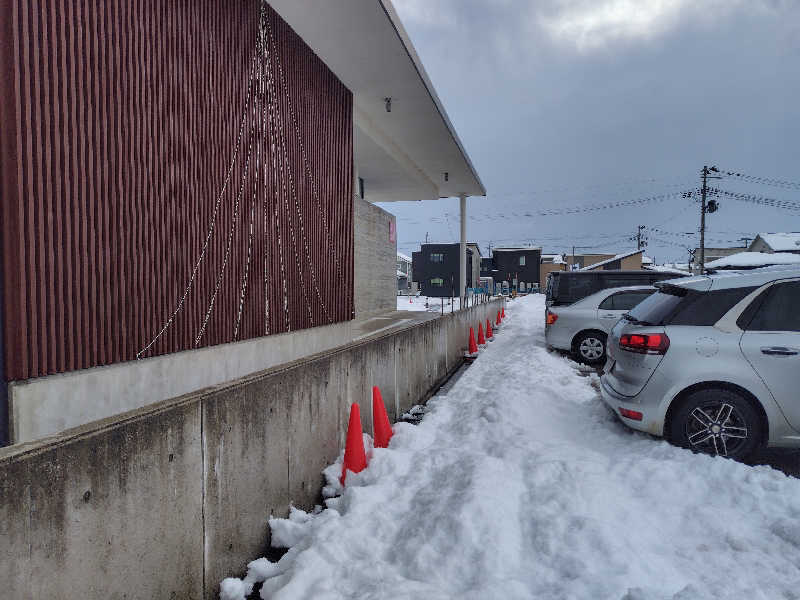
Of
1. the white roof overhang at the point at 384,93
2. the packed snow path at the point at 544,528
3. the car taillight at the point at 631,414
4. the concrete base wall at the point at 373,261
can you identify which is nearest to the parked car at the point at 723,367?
the car taillight at the point at 631,414

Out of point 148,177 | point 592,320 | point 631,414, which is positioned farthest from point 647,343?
Result: point 148,177

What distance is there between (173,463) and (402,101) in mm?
11235

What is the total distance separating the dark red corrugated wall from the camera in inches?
168

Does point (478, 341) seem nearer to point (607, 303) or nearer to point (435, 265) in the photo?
point (607, 303)

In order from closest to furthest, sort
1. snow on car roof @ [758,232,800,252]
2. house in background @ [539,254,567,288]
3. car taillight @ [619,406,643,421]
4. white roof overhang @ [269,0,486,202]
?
car taillight @ [619,406,643,421]
white roof overhang @ [269,0,486,202]
snow on car roof @ [758,232,800,252]
house in background @ [539,254,567,288]

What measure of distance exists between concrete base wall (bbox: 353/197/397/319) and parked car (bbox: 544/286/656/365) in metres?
8.65

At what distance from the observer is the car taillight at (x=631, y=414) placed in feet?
14.9

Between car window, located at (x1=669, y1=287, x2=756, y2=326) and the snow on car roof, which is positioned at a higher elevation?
the snow on car roof

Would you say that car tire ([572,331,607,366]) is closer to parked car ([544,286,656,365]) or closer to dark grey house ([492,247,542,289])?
parked car ([544,286,656,365])

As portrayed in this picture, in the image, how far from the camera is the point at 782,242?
42031 mm

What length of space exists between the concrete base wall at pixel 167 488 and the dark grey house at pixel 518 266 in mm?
73106

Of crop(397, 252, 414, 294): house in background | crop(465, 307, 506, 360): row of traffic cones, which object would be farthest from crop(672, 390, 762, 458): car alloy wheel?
crop(397, 252, 414, 294): house in background

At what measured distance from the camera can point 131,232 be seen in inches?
211

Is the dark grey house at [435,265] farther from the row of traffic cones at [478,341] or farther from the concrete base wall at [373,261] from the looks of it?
the row of traffic cones at [478,341]
